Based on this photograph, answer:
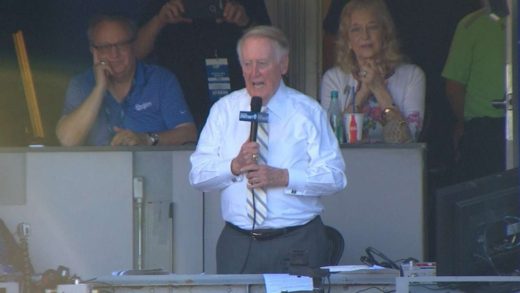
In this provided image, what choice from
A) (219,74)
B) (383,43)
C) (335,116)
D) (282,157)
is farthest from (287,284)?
(219,74)

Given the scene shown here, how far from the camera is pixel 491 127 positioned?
8344 millimetres

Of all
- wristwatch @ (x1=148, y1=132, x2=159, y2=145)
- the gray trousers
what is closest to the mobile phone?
A: wristwatch @ (x1=148, y1=132, x2=159, y2=145)

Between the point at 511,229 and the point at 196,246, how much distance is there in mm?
2662

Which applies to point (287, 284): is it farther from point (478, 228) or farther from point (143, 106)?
point (143, 106)

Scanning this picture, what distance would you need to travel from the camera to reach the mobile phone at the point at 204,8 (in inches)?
344

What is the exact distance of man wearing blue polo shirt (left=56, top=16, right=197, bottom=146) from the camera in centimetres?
785

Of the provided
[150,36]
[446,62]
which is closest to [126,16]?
[150,36]

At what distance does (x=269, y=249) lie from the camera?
20.2 feet

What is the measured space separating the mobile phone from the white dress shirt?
2387 mm

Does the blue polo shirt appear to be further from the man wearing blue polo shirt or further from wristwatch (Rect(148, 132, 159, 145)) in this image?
wristwatch (Rect(148, 132, 159, 145))

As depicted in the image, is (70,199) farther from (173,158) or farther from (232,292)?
(232,292)

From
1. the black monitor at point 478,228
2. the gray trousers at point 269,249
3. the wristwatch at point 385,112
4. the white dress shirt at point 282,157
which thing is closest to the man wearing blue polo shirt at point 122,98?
the wristwatch at point 385,112

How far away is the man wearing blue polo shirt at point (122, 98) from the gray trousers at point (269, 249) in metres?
1.69

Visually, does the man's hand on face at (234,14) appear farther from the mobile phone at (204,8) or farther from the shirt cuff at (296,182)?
the shirt cuff at (296,182)
